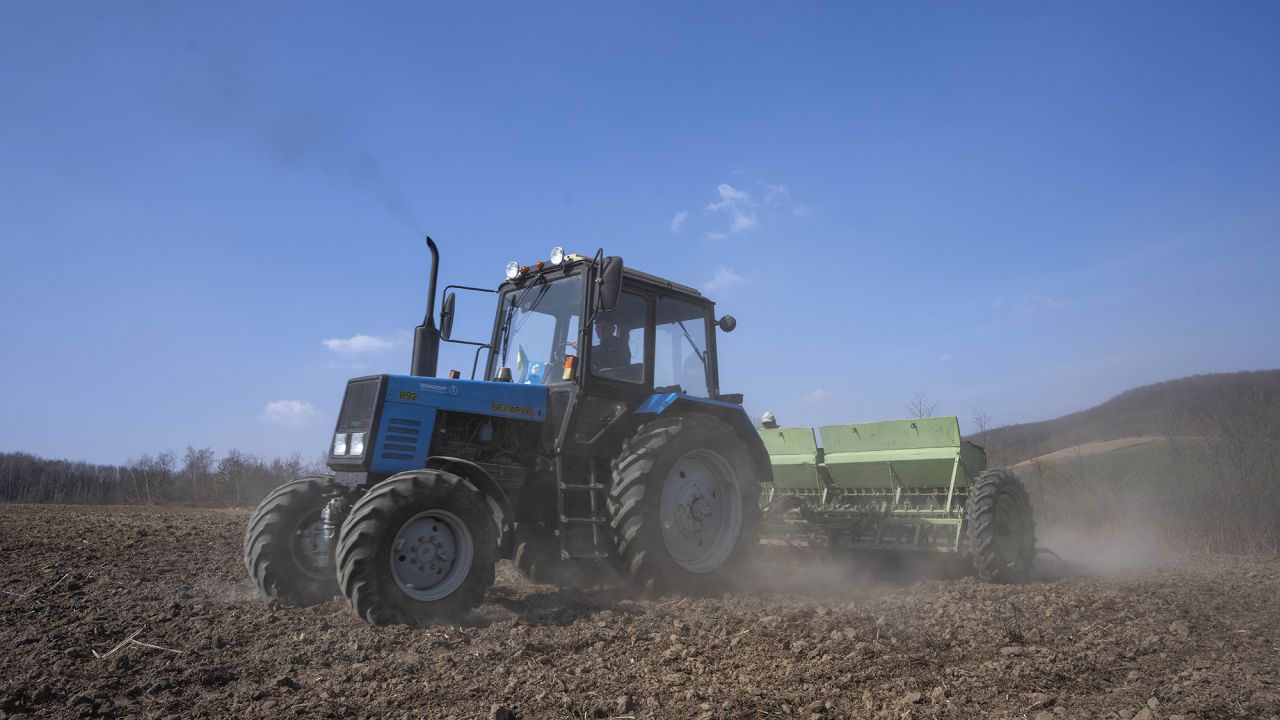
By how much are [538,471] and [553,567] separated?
1015 millimetres

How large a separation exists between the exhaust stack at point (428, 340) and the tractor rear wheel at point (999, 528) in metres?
5.04

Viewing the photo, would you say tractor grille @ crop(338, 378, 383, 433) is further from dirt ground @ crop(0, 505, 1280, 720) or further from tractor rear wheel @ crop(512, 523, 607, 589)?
tractor rear wheel @ crop(512, 523, 607, 589)

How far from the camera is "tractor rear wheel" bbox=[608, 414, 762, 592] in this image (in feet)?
17.9

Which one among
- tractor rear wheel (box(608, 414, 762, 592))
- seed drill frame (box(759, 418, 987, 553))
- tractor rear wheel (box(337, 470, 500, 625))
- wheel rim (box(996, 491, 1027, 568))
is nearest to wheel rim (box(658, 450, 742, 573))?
tractor rear wheel (box(608, 414, 762, 592))

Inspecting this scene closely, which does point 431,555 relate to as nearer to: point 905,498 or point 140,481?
point 905,498

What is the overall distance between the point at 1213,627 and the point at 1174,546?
8.58 metres

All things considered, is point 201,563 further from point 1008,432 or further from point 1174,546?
point 1008,432

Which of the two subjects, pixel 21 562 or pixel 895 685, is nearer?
pixel 895 685

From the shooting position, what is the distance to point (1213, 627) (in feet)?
16.2

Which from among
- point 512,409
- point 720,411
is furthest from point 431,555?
point 720,411

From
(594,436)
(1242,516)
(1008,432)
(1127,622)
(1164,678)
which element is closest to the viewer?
(1164,678)

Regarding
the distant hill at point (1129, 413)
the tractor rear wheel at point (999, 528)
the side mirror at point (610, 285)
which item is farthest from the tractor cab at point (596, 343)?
the distant hill at point (1129, 413)

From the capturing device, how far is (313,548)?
5035mm

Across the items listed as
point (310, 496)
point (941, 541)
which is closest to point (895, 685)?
point (310, 496)
